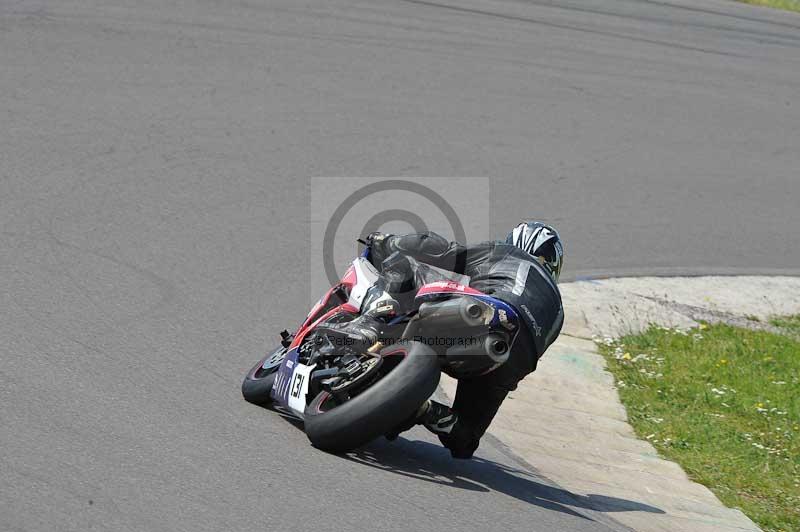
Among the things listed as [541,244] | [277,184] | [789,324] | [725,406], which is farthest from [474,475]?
[789,324]

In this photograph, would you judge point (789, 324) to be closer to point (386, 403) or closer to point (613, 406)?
point (613, 406)

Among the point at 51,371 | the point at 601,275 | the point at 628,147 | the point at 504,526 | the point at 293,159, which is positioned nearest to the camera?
the point at 504,526

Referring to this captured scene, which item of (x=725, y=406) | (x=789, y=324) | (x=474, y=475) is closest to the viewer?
Answer: (x=474, y=475)

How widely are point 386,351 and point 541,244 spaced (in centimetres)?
105

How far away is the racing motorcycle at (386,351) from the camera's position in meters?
4.76

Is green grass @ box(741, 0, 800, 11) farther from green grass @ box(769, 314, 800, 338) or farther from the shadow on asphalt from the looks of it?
the shadow on asphalt

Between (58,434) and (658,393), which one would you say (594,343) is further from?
(58,434)

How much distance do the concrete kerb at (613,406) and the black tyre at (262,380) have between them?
1.45 meters

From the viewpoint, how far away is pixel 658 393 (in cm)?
777

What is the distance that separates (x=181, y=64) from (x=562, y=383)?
6210mm

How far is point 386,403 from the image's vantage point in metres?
4.71

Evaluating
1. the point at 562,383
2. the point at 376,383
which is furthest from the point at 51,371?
the point at 562,383

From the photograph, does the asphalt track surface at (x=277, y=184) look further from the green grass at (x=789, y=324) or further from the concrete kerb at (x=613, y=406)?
the green grass at (x=789, y=324)

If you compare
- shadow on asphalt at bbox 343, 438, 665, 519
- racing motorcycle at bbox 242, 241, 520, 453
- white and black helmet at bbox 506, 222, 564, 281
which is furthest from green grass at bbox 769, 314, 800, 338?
racing motorcycle at bbox 242, 241, 520, 453
